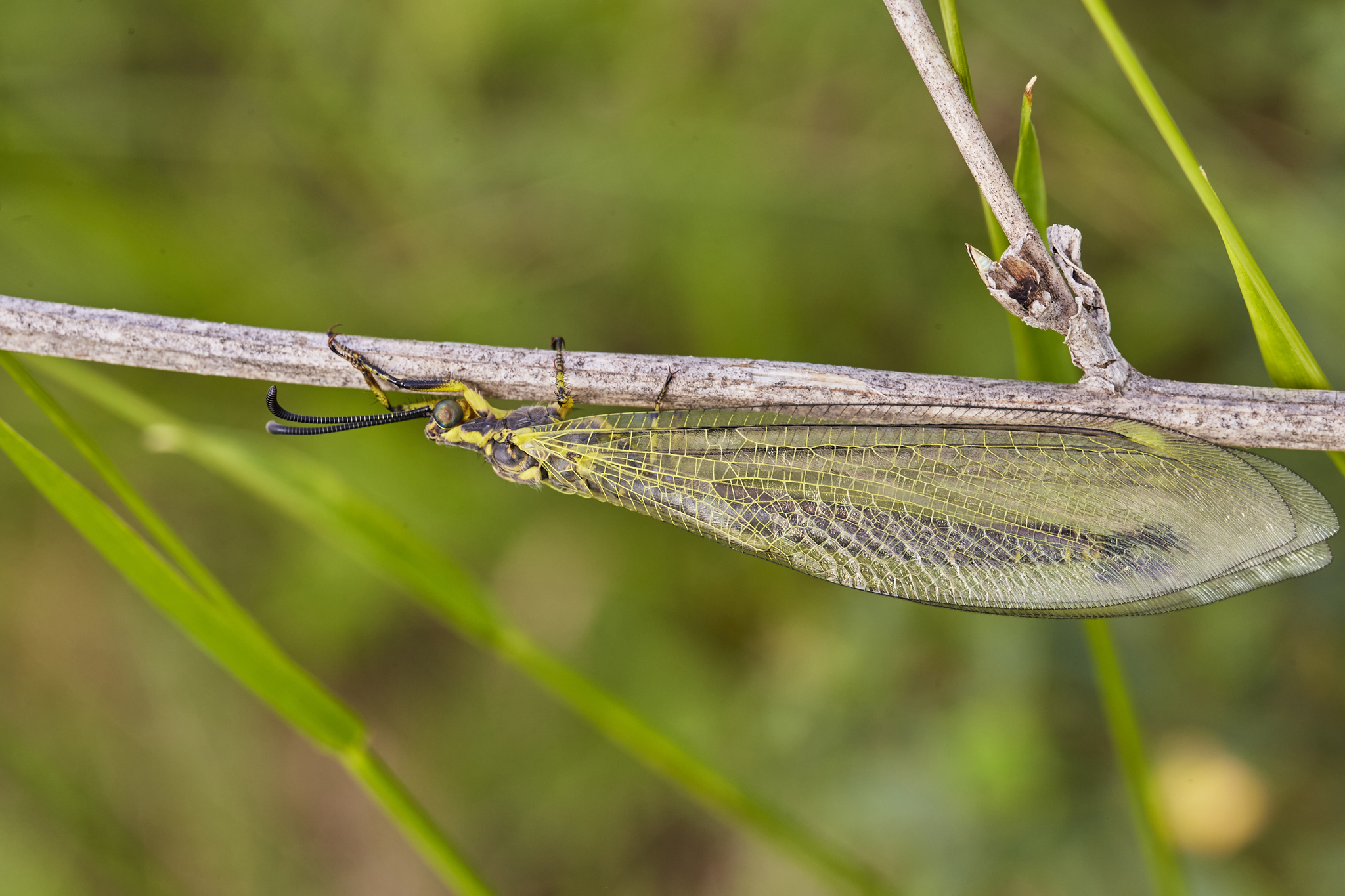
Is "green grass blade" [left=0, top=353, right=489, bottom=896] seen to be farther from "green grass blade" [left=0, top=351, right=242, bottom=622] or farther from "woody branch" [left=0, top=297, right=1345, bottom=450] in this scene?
"woody branch" [left=0, top=297, right=1345, bottom=450]

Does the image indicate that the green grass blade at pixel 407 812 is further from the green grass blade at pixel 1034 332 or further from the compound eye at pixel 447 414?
the green grass blade at pixel 1034 332

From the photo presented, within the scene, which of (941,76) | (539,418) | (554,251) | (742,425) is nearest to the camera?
(941,76)

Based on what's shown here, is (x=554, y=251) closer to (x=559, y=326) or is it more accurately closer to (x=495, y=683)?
(x=559, y=326)

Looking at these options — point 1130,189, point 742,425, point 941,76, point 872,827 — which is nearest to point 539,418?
point 742,425

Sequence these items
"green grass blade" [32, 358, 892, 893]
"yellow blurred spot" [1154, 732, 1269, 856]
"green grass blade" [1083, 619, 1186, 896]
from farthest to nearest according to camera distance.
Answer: "yellow blurred spot" [1154, 732, 1269, 856]
"green grass blade" [32, 358, 892, 893]
"green grass blade" [1083, 619, 1186, 896]

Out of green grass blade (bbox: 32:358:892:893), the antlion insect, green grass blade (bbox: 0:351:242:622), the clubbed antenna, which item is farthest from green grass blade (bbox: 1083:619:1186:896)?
green grass blade (bbox: 0:351:242:622)

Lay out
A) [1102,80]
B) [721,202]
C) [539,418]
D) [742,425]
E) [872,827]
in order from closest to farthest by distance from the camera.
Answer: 1. [742,425]
2. [539,418]
3. [872,827]
4. [1102,80]
5. [721,202]

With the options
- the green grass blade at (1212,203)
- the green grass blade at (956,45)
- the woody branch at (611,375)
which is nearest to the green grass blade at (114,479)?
the woody branch at (611,375)
